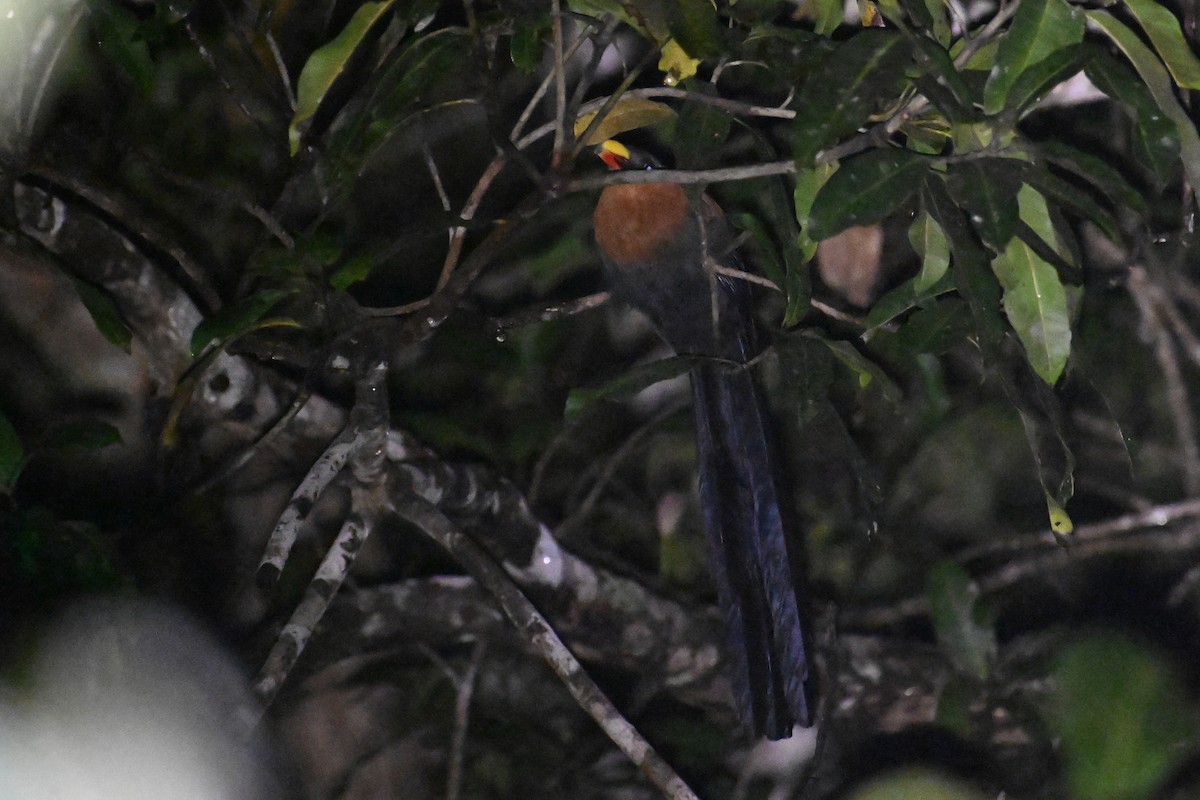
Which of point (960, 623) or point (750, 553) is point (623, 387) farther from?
point (960, 623)

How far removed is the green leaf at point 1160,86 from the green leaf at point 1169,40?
10 mm

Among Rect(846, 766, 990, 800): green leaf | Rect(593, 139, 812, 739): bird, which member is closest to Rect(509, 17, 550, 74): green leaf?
Rect(593, 139, 812, 739): bird

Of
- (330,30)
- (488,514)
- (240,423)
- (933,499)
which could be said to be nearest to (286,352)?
(240,423)

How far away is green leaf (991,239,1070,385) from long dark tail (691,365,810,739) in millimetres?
502

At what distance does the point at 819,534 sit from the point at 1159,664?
80 centimetres

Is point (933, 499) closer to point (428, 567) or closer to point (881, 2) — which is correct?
point (428, 567)

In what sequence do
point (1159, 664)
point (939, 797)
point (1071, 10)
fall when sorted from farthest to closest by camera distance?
point (939, 797)
point (1159, 664)
point (1071, 10)

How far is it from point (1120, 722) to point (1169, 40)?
0.88 meters

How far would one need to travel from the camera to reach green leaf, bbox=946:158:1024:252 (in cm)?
77

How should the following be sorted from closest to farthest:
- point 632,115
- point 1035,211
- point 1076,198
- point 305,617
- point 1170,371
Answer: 1. point 1076,198
2. point 1035,211
3. point 305,617
4. point 632,115
5. point 1170,371

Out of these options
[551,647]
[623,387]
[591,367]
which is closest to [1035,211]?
[623,387]

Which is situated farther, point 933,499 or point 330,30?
point 933,499

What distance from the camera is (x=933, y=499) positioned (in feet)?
6.99

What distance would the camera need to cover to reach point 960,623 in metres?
1.64
